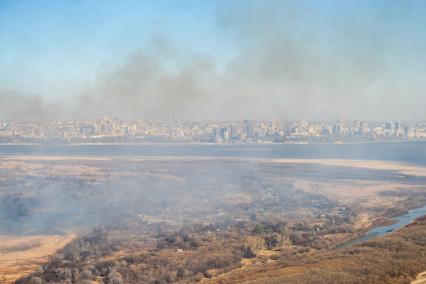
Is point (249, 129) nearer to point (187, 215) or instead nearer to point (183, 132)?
point (183, 132)

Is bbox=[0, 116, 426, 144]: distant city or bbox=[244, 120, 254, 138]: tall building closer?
bbox=[0, 116, 426, 144]: distant city

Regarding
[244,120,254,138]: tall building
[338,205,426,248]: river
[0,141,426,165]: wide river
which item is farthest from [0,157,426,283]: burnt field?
[244,120,254,138]: tall building

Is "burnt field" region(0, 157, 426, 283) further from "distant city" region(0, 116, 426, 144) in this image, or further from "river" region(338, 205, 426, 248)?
"distant city" region(0, 116, 426, 144)

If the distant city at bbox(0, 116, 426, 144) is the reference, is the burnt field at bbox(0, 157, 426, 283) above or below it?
below

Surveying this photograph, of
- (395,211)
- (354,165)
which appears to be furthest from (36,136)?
(395,211)

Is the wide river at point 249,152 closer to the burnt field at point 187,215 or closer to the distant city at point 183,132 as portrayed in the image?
the distant city at point 183,132

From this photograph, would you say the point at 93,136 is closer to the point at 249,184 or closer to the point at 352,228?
the point at 249,184

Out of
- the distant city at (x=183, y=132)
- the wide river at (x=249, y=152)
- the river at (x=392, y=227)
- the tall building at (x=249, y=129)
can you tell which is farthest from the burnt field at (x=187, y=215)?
the tall building at (x=249, y=129)
